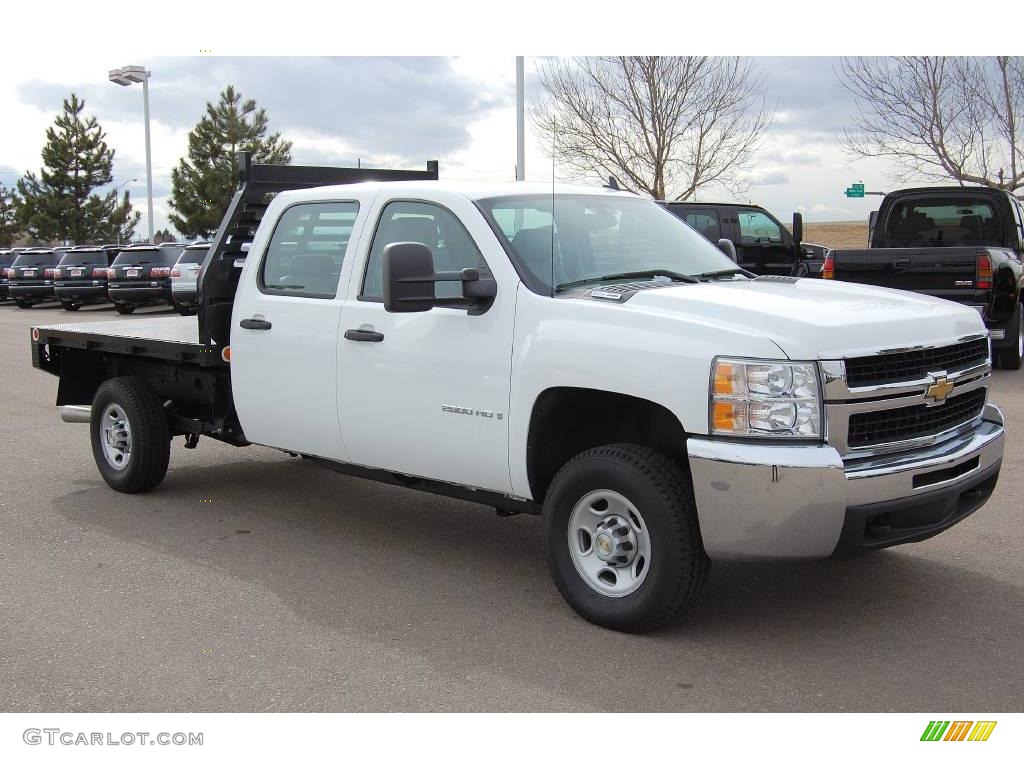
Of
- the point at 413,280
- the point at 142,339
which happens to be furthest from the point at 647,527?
the point at 142,339

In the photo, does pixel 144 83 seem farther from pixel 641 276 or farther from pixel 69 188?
pixel 641 276

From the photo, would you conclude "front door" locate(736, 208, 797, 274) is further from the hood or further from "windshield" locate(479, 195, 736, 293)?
the hood

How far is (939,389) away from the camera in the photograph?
466 cm

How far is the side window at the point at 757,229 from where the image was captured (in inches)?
690

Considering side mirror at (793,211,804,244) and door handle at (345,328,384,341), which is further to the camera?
side mirror at (793,211,804,244)

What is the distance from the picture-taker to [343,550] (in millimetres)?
6102

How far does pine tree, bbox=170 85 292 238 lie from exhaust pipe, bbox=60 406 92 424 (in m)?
46.8

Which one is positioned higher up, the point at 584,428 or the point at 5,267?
the point at 5,267

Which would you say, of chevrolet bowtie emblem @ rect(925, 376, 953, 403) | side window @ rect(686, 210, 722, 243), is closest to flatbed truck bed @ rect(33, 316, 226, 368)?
chevrolet bowtie emblem @ rect(925, 376, 953, 403)

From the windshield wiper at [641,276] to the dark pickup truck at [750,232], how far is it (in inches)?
458

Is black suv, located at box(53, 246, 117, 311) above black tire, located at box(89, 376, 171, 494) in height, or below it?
above

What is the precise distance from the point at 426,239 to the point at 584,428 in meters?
1.32

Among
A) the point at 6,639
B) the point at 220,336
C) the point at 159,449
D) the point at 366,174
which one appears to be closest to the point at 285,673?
the point at 6,639

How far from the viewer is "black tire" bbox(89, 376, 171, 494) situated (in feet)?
23.8
